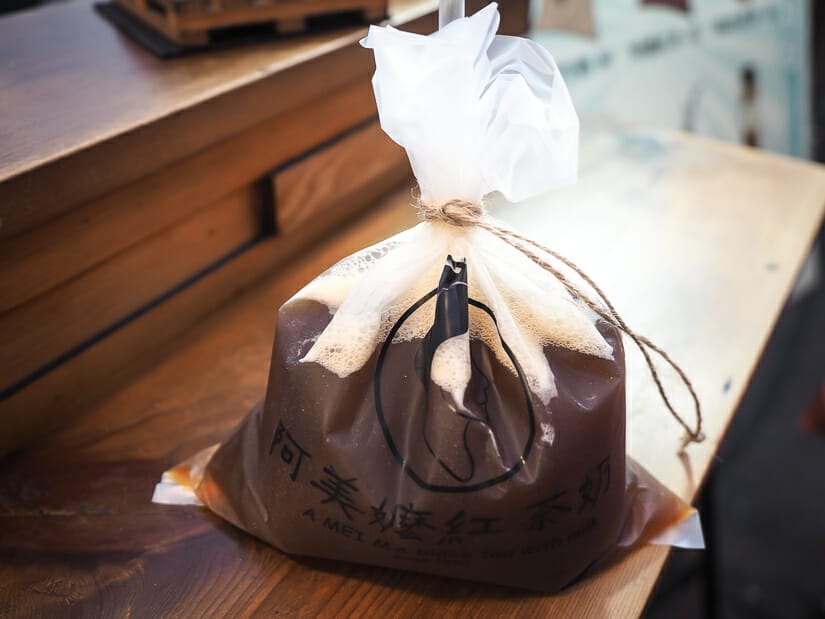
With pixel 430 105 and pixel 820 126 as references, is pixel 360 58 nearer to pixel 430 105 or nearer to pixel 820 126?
pixel 430 105

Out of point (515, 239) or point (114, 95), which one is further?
point (114, 95)

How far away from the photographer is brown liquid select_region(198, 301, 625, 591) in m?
0.60

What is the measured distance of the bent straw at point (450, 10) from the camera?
2.12 feet

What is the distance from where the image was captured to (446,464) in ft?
1.95

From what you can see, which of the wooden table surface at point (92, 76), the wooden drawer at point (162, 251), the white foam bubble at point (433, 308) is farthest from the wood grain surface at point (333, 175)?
the white foam bubble at point (433, 308)

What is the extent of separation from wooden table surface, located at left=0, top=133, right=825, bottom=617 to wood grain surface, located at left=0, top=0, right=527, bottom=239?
24cm

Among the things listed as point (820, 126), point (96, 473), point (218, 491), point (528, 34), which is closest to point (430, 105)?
point (218, 491)

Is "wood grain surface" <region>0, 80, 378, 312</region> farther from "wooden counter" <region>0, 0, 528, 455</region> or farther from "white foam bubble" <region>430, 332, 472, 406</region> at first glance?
Answer: "white foam bubble" <region>430, 332, 472, 406</region>

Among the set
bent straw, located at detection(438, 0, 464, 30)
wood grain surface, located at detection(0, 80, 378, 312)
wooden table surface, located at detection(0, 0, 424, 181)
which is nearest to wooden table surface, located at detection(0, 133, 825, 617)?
wood grain surface, located at detection(0, 80, 378, 312)

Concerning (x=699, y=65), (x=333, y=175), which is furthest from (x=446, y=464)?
(x=699, y=65)

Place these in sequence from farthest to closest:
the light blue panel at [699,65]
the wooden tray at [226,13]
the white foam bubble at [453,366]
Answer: the light blue panel at [699,65], the wooden tray at [226,13], the white foam bubble at [453,366]

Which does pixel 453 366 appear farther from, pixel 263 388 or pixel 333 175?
pixel 333 175

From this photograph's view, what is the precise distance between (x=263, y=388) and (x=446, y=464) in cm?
37

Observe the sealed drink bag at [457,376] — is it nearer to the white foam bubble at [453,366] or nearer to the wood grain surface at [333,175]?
the white foam bubble at [453,366]
